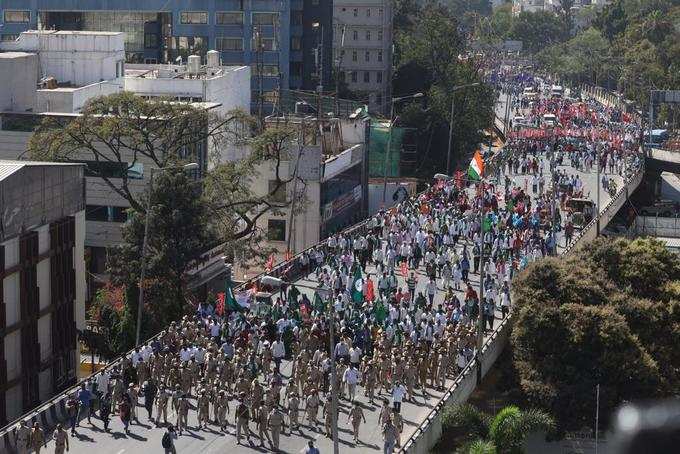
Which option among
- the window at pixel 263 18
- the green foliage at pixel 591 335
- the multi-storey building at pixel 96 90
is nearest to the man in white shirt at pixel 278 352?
the green foliage at pixel 591 335

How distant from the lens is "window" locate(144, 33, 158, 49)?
323 feet

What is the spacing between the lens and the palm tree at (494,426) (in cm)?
2745

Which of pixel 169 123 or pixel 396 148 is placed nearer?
pixel 169 123

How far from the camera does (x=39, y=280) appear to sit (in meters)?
33.7

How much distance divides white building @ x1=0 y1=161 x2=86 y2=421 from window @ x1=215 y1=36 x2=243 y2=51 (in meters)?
61.4

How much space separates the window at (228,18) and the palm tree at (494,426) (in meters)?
71.1

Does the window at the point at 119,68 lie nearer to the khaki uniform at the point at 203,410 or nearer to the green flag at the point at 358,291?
the green flag at the point at 358,291

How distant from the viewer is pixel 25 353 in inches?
1278

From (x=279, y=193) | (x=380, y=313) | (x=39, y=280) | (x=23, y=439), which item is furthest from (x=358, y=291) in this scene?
(x=279, y=193)

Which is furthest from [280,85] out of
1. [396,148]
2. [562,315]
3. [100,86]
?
[562,315]

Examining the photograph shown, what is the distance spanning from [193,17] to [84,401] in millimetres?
72293

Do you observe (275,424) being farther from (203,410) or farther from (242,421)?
(203,410)

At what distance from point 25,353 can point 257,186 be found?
96.5 feet

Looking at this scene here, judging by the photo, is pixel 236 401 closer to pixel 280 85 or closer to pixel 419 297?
pixel 419 297
